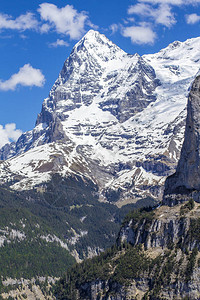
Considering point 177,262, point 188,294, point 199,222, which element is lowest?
point 188,294

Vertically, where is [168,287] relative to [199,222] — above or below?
below

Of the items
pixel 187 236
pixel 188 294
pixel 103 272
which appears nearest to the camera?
pixel 188 294

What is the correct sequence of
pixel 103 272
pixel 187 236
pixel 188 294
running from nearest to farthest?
1. pixel 188 294
2. pixel 187 236
3. pixel 103 272

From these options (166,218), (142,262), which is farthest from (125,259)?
(166,218)

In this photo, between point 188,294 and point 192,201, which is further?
point 192,201

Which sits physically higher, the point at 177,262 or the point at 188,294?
the point at 177,262

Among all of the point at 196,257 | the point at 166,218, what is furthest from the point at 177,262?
the point at 166,218

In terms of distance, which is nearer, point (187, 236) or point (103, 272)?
point (187, 236)

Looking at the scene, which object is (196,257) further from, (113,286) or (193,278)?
(113,286)

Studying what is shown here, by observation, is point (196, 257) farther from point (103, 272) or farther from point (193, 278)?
point (103, 272)
